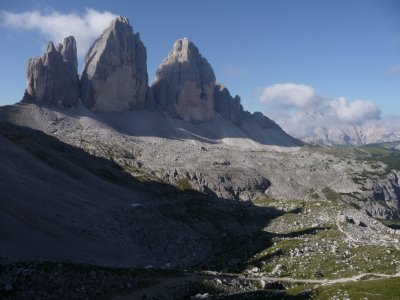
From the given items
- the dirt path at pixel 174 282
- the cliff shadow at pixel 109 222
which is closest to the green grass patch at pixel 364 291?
the dirt path at pixel 174 282

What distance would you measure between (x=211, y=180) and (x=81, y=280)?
149 metres

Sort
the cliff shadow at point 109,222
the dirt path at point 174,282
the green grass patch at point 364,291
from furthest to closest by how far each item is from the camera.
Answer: the cliff shadow at point 109,222, the dirt path at point 174,282, the green grass patch at point 364,291

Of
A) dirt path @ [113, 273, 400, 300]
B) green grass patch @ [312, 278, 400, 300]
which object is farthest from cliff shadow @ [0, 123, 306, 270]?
green grass patch @ [312, 278, 400, 300]

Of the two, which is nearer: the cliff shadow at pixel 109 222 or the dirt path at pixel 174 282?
the dirt path at pixel 174 282

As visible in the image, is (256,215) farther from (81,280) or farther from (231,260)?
(81,280)

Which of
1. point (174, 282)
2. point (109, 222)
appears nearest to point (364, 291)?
point (174, 282)

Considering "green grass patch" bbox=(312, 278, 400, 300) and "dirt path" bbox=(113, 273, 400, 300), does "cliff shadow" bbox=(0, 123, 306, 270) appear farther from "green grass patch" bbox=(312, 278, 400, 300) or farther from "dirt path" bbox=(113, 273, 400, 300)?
"green grass patch" bbox=(312, 278, 400, 300)

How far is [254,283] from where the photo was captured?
51.8 m

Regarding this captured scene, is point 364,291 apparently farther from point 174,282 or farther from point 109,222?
point 109,222

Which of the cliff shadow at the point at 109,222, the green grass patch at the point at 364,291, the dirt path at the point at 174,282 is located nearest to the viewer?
the green grass patch at the point at 364,291

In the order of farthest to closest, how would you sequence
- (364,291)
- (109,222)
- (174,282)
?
(109,222), (174,282), (364,291)

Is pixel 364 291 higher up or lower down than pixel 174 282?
higher up

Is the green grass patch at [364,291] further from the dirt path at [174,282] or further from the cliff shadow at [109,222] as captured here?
the cliff shadow at [109,222]

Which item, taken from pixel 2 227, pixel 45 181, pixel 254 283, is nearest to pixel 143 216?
pixel 45 181
